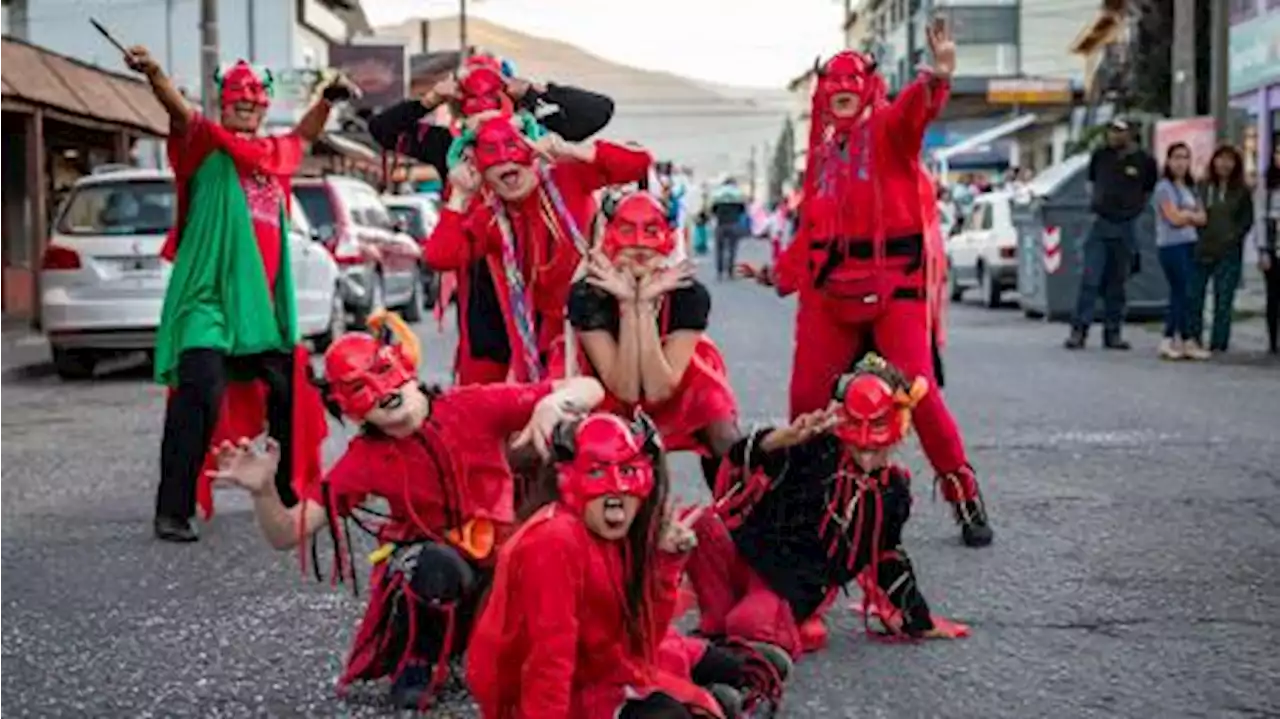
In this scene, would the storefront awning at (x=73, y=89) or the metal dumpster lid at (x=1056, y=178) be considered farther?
the storefront awning at (x=73, y=89)

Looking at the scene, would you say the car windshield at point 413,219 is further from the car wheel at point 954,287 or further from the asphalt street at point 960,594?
the asphalt street at point 960,594

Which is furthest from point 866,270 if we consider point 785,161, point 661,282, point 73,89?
point 785,161

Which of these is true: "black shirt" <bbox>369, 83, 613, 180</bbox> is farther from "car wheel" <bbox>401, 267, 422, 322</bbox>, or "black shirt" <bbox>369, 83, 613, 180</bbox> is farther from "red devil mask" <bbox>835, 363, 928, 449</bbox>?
"car wheel" <bbox>401, 267, 422, 322</bbox>

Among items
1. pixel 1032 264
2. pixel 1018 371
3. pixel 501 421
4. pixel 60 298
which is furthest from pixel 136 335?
pixel 501 421

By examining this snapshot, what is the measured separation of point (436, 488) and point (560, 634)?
1020 millimetres

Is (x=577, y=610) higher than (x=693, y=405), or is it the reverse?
(x=693, y=405)

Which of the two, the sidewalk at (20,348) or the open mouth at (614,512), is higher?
the open mouth at (614,512)

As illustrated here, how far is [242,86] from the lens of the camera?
7.32 meters

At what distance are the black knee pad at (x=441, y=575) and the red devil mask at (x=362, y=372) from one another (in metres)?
0.36

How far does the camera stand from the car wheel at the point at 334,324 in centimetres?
1659

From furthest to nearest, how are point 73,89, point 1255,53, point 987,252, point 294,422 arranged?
point 1255,53 → point 987,252 → point 73,89 → point 294,422

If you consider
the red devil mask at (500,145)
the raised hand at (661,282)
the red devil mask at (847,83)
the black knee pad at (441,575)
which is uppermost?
the red devil mask at (847,83)

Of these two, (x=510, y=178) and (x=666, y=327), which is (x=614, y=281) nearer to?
(x=666, y=327)

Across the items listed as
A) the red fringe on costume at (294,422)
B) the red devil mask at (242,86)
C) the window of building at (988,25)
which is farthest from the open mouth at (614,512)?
the window of building at (988,25)
